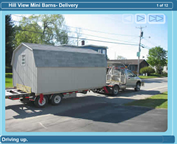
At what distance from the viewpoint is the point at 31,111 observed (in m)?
10.3

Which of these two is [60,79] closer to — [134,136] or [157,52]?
[134,136]

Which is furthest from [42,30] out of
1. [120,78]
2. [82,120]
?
[82,120]

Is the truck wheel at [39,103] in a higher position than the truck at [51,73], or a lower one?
lower

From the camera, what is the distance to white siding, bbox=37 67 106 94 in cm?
1083

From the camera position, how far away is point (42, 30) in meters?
40.5

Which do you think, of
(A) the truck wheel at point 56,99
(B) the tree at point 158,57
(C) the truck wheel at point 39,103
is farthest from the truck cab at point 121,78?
(B) the tree at point 158,57

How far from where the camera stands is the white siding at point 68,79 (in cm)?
1083

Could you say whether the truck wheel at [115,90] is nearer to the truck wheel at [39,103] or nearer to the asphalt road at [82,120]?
the asphalt road at [82,120]

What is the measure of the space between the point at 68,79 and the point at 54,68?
1.42 metres

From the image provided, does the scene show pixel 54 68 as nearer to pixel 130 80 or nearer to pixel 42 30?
pixel 130 80

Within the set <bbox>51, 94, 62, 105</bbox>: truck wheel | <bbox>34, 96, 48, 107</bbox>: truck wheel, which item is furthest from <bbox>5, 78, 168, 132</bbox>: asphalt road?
<bbox>51, 94, 62, 105</bbox>: truck wheel

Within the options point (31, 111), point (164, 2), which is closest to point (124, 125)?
point (164, 2)

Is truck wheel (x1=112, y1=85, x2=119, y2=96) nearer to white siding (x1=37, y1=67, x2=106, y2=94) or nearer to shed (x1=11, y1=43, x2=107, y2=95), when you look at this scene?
white siding (x1=37, y1=67, x2=106, y2=94)

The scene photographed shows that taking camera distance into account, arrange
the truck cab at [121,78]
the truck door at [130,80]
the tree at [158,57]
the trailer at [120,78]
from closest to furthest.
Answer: the trailer at [120,78], the truck cab at [121,78], the truck door at [130,80], the tree at [158,57]
